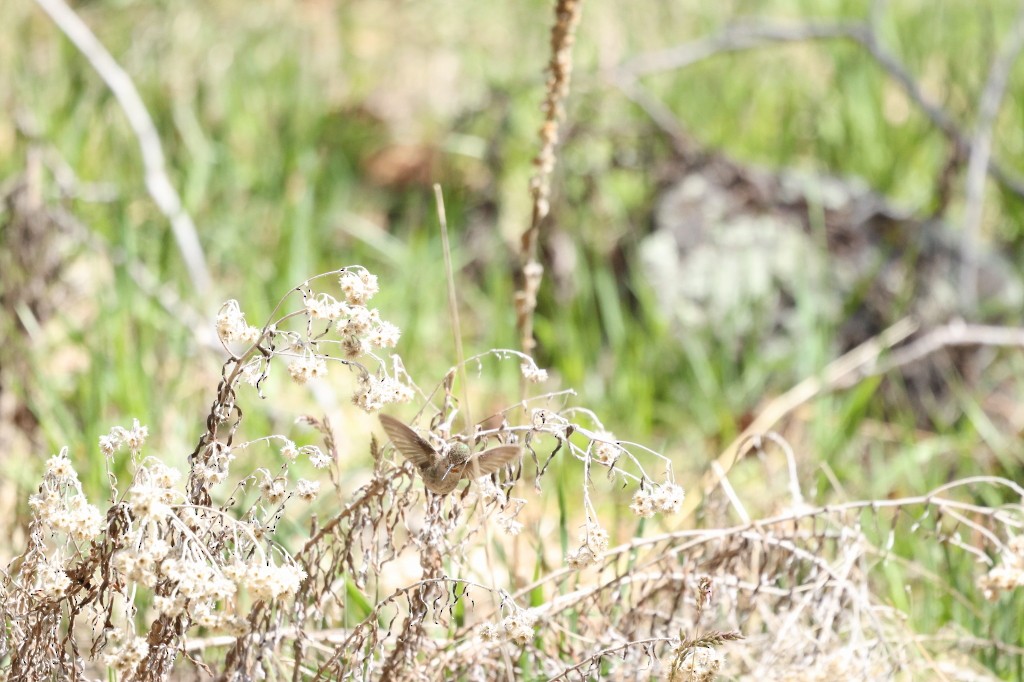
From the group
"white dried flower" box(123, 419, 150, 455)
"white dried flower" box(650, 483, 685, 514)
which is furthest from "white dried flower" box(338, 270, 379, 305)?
"white dried flower" box(650, 483, 685, 514)

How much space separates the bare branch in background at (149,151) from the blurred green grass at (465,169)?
69 mm

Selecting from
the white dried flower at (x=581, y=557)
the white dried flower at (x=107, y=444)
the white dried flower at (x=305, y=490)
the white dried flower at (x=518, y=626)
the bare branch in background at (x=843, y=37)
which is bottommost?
the white dried flower at (x=518, y=626)

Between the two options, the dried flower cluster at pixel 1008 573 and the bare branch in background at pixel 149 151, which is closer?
the dried flower cluster at pixel 1008 573

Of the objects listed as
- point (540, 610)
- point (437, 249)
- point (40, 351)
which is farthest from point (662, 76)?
point (540, 610)

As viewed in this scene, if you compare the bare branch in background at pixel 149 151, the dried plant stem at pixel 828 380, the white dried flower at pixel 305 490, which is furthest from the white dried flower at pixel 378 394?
the bare branch in background at pixel 149 151

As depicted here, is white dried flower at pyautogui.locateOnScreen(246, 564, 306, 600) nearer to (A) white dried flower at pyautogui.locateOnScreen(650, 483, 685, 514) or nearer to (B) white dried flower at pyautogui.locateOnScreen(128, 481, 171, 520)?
(B) white dried flower at pyautogui.locateOnScreen(128, 481, 171, 520)

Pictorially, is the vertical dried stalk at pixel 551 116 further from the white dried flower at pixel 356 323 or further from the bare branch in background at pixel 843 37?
the bare branch in background at pixel 843 37

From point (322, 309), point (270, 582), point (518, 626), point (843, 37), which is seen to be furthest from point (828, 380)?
point (270, 582)

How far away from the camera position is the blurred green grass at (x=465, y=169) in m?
2.89

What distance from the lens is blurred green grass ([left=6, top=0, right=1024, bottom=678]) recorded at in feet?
9.47

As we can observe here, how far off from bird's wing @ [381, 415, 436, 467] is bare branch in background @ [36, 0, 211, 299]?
183 centimetres

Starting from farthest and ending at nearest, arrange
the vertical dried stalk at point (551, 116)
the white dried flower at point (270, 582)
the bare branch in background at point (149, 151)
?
the bare branch in background at point (149, 151), the vertical dried stalk at point (551, 116), the white dried flower at point (270, 582)

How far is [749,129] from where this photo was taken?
Result: 4.45m

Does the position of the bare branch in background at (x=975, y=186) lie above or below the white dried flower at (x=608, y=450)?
above
